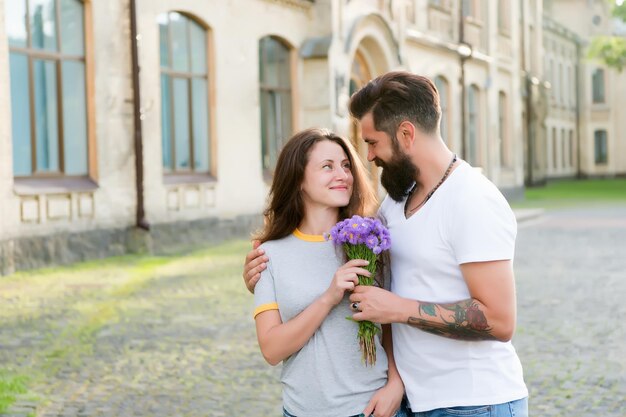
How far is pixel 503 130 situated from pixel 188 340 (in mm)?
28502

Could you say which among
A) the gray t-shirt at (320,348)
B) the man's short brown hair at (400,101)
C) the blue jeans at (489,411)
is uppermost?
the man's short brown hair at (400,101)

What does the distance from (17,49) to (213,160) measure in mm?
5262

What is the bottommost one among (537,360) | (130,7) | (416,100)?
(537,360)

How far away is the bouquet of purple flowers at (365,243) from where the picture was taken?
9.59ft

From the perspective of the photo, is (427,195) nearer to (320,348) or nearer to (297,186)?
(297,186)

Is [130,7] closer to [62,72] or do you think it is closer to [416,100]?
[62,72]

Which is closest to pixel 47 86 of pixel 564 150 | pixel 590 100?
pixel 564 150

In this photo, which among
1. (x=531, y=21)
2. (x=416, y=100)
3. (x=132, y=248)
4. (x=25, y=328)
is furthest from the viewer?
(x=531, y=21)

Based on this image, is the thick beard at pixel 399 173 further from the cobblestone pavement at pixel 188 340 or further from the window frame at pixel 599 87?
the window frame at pixel 599 87

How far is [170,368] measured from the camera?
7.43m

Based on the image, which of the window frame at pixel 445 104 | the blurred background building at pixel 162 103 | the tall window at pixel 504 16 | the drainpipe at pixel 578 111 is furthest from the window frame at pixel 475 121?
the drainpipe at pixel 578 111

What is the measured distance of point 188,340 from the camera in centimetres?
857

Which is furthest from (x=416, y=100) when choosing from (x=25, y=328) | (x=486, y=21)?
(x=486, y=21)

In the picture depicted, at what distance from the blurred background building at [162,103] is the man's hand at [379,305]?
11205 millimetres
